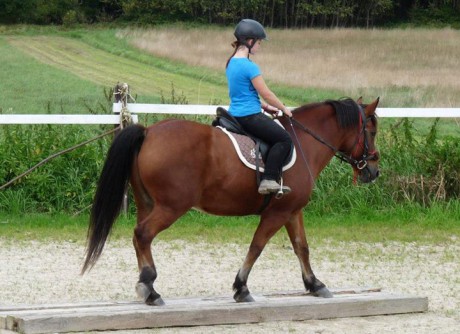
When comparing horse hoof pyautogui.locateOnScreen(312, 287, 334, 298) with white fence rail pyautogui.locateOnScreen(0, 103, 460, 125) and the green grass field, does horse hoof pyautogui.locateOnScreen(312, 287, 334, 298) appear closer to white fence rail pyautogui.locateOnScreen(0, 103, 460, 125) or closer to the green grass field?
the green grass field

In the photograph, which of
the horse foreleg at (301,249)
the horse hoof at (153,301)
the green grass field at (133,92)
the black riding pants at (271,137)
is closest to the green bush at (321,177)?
the green grass field at (133,92)

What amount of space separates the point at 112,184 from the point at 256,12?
5842 centimetres

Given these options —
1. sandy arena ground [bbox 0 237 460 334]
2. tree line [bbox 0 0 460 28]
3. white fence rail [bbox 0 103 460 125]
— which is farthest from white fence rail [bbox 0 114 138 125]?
tree line [bbox 0 0 460 28]

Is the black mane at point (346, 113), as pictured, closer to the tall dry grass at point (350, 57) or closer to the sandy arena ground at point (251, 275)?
the sandy arena ground at point (251, 275)

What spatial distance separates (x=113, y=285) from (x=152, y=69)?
97.4 feet

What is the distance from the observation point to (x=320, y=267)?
10531mm

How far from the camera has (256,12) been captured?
65.7 metres

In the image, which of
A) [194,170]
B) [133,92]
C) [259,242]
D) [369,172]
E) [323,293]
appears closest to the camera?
[194,170]

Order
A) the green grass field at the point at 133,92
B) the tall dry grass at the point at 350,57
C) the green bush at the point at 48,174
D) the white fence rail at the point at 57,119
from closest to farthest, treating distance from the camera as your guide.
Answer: the green grass field at the point at 133,92
the white fence rail at the point at 57,119
the green bush at the point at 48,174
the tall dry grass at the point at 350,57

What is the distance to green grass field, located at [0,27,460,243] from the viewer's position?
12.4 m

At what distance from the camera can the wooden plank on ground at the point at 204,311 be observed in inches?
291

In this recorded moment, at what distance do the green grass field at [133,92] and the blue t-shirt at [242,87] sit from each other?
151 inches

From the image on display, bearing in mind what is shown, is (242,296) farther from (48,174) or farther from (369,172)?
(48,174)

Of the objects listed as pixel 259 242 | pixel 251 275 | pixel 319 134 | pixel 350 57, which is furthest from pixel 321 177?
pixel 350 57
